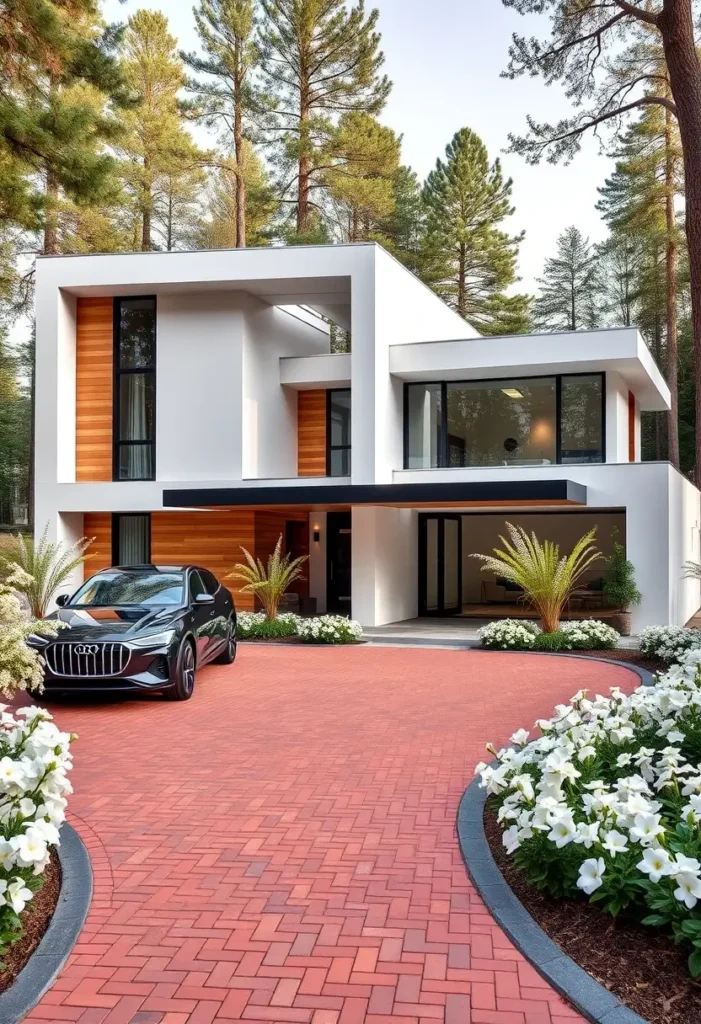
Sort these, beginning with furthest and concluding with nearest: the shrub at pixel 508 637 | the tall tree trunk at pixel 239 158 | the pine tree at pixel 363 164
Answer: the tall tree trunk at pixel 239 158 < the pine tree at pixel 363 164 < the shrub at pixel 508 637

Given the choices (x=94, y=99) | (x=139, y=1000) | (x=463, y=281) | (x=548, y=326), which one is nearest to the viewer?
(x=139, y=1000)

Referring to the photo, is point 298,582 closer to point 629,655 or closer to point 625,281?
point 629,655

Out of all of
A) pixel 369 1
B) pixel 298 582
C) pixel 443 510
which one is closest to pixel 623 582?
pixel 443 510

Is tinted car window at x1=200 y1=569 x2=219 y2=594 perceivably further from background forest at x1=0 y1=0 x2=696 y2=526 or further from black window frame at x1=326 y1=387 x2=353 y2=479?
background forest at x1=0 y1=0 x2=696 y2=526

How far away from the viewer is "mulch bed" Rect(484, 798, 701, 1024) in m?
3.20

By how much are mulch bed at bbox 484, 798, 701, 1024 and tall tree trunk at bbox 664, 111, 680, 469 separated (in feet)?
92.7

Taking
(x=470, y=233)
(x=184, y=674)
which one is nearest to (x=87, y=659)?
(x=184, y=674)

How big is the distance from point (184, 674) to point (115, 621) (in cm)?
93

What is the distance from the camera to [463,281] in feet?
119

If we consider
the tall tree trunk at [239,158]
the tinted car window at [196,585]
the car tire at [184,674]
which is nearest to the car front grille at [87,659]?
the car tire at [184,674]

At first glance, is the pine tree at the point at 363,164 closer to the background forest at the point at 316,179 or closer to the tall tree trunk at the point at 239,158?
the background forest at the point at 316,179

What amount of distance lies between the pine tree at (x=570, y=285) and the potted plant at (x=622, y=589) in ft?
101

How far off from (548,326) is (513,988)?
1797 inches

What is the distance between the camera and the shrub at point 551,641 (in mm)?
13570
